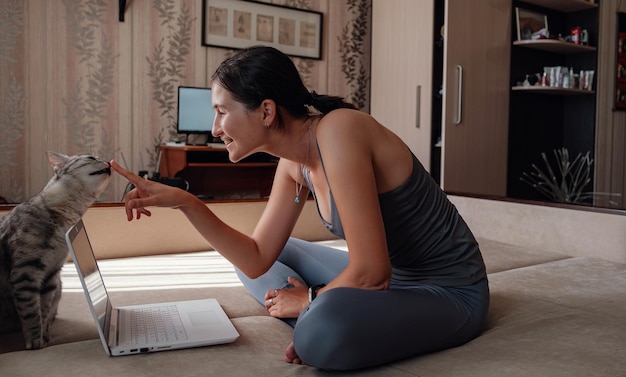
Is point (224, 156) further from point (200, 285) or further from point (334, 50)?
point (200, 285)

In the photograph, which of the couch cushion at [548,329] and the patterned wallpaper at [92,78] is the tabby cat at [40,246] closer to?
the couch cushion at [548,329]

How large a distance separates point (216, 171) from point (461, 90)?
79.5 inches

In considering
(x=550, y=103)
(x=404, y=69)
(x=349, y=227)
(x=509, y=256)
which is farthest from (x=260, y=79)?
(x=550, y=103)

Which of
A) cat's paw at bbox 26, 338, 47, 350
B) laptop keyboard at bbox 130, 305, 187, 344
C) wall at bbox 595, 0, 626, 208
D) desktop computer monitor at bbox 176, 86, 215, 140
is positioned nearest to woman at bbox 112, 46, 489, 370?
laptop keyboard at bbox 130, 305, 187, 344

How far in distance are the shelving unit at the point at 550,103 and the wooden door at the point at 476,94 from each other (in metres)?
0.14

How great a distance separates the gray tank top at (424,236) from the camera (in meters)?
1.38

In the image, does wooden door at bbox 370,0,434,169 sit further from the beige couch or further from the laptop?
the laptop

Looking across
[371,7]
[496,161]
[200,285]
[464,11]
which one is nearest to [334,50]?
[371,7]

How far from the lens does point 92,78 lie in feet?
14.3

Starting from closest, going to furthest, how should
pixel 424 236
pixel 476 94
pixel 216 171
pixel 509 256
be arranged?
pixel 424 236 → pixel 509 256 → pixel 476 94 → pixel 216 171

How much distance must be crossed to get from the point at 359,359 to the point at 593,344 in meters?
0.57

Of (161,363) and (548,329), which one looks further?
(548,329)

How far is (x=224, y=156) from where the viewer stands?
447cm

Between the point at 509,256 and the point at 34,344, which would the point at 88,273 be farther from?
the point at 509,256
